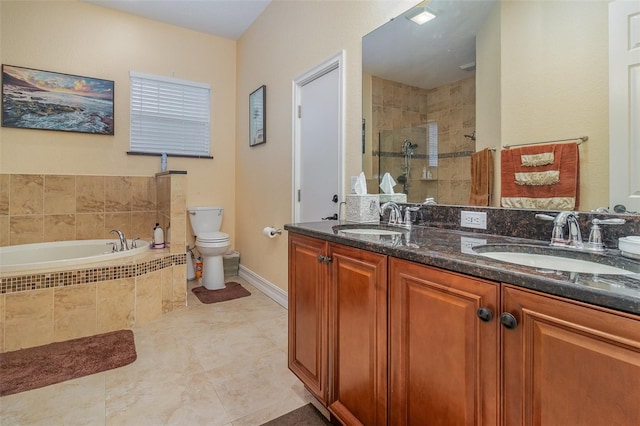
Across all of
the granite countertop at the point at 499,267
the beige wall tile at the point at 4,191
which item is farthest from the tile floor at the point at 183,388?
the beige wall tile at the point at 4,191

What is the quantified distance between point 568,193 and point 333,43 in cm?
184

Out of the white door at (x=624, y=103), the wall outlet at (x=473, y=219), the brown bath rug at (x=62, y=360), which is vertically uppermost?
the white door at (x=624, y=103)

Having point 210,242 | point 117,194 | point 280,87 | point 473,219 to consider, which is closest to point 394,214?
point 473,219

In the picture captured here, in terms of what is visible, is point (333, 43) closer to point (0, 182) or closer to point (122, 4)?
point (122, 4)

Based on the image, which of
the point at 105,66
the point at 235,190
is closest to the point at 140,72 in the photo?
the point at 105,66

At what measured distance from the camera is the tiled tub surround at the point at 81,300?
2090 millimetres

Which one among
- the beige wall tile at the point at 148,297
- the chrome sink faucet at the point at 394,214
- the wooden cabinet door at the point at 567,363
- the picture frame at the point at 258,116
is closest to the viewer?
the wooden cabinet door at the point at 567,363

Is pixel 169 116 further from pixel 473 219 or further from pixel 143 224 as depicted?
pixel 473 219

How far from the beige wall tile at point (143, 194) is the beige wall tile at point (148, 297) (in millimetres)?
1174

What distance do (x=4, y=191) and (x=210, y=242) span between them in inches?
75.9

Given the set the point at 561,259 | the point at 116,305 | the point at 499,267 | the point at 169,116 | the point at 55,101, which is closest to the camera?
the point at 499,267

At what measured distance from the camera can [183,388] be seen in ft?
5.59

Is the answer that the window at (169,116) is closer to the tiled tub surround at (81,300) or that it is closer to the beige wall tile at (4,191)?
the beige wall tile at (4,191)

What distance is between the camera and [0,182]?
291 centimetres
